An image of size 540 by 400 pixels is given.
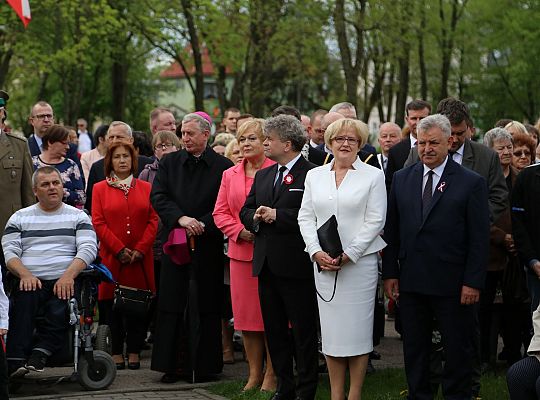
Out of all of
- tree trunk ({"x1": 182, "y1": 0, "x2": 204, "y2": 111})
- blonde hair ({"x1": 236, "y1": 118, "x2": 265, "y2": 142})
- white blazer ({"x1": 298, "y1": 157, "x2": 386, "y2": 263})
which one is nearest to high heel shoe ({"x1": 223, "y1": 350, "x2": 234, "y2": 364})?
blonde hair ({"x1": 236, "y1": 118, "x2": 265, "y2": 142})

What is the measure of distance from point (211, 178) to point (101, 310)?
6.43 feet

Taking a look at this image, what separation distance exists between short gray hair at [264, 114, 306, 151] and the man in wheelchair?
1.95 m

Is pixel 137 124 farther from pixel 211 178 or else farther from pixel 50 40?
pixel 211 178

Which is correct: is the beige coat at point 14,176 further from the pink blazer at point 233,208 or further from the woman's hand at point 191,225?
the pink blazer at point 233,208

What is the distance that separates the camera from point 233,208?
9680mm

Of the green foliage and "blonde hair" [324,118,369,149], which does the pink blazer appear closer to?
"blonde hair" [324,118,369,149]

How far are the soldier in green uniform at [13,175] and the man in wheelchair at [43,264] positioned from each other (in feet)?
2.08

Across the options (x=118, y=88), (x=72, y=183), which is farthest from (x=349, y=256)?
(x=118, y=88)

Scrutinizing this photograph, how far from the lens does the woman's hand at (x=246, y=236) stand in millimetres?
9422

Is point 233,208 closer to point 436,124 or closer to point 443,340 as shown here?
point 436,124

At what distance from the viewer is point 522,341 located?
10.8m

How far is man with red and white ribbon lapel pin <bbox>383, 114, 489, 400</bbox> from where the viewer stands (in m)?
8.02

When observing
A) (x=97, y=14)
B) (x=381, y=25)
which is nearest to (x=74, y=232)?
(x=381, y=25)

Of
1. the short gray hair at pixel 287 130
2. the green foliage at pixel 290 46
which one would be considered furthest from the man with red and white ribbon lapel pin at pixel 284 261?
the green foliage at pixel 290 46
